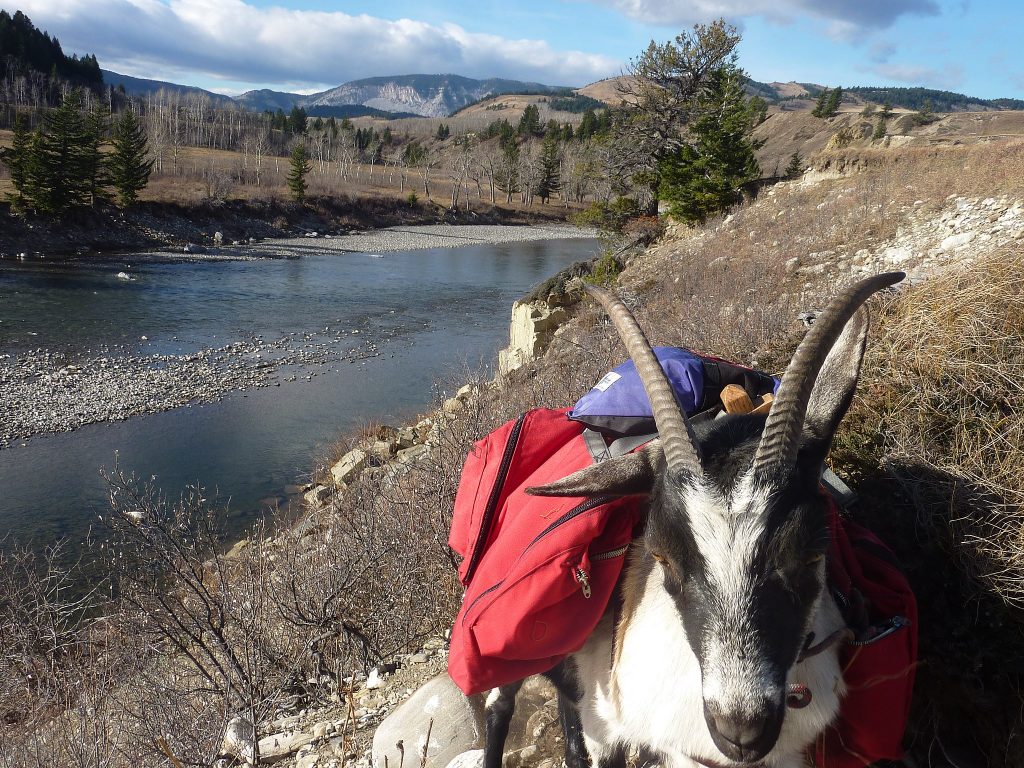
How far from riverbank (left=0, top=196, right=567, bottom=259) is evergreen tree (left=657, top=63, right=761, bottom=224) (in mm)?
33801

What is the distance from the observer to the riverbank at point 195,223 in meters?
38.7

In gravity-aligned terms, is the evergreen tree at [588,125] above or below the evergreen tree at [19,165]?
above

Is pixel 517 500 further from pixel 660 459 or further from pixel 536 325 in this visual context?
pixel 536 325

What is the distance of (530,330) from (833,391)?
14.7 metres

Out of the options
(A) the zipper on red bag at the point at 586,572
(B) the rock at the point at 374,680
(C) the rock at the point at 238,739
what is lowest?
(C) the rock at the point at 238,739

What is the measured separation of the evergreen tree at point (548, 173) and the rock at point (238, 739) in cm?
8965

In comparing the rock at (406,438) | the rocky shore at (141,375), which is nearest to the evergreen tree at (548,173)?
the rocky shore at (141,375)

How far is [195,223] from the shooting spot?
48.9m

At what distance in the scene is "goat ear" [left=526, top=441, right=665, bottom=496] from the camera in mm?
2201

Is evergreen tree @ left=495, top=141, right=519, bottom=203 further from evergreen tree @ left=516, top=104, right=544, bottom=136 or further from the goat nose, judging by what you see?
the goat nose

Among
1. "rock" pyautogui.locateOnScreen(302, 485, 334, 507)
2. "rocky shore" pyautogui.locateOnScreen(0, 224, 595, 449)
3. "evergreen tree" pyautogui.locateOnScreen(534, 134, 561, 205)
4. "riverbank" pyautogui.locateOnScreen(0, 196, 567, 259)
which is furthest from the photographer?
"evergreen tree" pyautogui.locateOnScreen(534, 134, 561, 205)

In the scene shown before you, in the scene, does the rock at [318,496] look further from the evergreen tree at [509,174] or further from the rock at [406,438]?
the evergreen tree at [509,174]

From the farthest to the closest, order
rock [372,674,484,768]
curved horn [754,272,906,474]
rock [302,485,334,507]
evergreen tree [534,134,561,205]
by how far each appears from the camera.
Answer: evergreen tree [534,134,561,205] → rock [302,485,334,507] → rock [372,674,484,768] → curved horn [754,272,906,474]

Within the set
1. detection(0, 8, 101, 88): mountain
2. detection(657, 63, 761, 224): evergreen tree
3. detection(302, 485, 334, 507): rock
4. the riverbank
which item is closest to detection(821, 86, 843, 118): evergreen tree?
the riverbank
